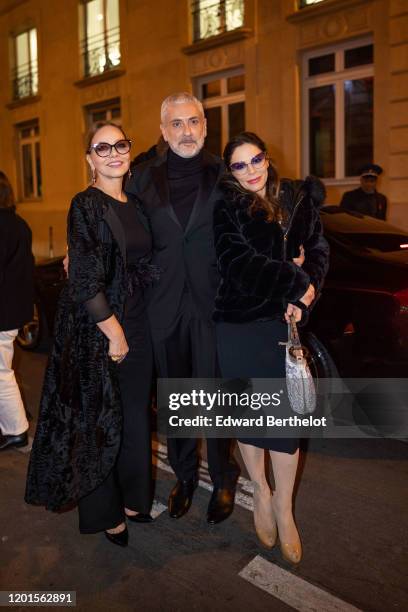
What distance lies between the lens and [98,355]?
8.35 ft

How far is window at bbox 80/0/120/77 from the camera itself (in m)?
14.4

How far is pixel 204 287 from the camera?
109 inches

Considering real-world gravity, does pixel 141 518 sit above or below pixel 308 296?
below

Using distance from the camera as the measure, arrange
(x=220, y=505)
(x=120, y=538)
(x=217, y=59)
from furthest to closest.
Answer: (x=217, y=59)
(x=220, y=505)
(x=120, y=538)

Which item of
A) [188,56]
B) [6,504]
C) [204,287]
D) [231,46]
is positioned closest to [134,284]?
[204,287]

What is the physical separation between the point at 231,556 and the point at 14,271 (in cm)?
226

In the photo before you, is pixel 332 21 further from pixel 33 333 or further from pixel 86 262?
pixel 86 262

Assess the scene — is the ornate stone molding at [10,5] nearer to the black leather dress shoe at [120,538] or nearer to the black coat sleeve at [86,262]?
the black coat sleeve at [86,262]

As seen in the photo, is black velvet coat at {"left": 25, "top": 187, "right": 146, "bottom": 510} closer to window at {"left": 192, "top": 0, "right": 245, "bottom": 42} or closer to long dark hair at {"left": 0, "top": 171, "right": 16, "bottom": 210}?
long dark hair at {"left": 0, "top": 171, "right": 16, "bottom": 210}

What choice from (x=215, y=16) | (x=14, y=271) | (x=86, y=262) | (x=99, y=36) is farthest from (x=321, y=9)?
(x=86, y=262)

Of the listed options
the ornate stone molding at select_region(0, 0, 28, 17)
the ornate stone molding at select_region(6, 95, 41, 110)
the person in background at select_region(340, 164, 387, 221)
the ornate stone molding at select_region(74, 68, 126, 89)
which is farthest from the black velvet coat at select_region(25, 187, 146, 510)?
the ornate stone molding at select_region(0, 0, 28, 17)

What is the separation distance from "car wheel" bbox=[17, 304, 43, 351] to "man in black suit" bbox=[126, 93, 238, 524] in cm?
398

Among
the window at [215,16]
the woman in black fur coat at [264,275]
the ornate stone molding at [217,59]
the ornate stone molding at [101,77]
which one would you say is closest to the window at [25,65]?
the ornate stone molding at [101,77]

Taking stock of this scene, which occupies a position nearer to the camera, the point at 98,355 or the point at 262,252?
the point at 262,252
